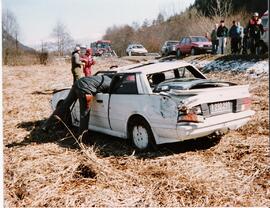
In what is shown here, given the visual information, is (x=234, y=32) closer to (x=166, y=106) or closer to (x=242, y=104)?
(x=242, y=104)

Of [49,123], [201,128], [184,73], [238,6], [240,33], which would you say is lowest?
[49,123]

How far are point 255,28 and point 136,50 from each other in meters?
20.0

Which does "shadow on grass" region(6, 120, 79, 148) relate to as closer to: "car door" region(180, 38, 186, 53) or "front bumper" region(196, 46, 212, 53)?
"front bumper" region(196, 46, 212, 53)

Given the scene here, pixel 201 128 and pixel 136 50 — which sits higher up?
pixel 136 50

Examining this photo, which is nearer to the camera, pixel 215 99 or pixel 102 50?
pixel 215 99

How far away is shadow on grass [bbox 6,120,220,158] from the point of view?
623cm

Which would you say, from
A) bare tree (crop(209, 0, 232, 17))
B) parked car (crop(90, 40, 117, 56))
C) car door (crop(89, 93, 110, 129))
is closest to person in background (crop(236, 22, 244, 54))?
bare tree (crop(209, 0, 232, 17))

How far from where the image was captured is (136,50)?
1359 inches

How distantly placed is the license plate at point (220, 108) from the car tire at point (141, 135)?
100 cm

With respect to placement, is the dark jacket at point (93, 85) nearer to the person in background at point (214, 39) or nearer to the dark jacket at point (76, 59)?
the dark jacket at point (76, 59)

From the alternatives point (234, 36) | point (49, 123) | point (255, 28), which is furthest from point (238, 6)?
point (49, 123)

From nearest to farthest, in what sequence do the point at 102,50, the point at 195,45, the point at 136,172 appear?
the point at 136,172, the point at 195,45, the point at 102,50

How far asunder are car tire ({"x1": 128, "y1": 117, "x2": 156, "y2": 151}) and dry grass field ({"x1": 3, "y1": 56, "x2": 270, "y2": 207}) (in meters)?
0.16

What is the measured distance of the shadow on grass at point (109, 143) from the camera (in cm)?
623
